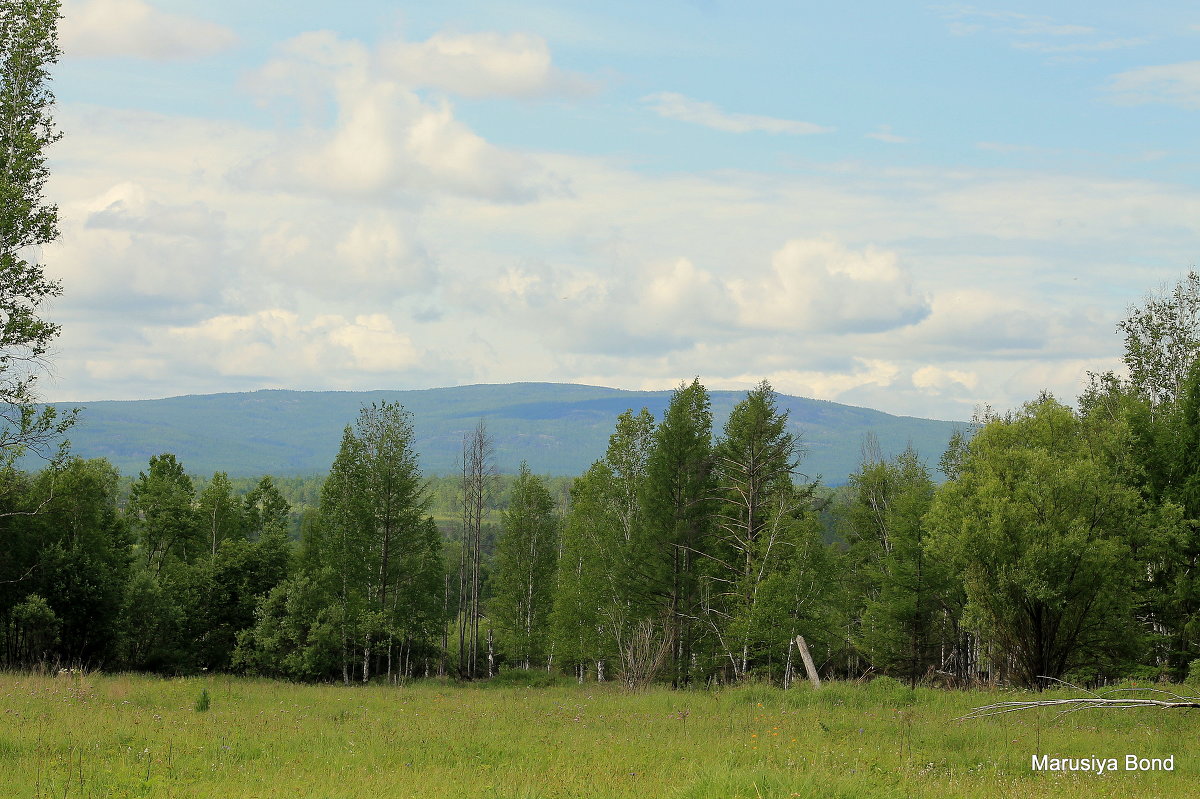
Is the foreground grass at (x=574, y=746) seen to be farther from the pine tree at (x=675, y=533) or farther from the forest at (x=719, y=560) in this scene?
the pine tree at (x=675, y=533)

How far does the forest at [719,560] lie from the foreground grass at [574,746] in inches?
331

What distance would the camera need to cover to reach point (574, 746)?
610 inches

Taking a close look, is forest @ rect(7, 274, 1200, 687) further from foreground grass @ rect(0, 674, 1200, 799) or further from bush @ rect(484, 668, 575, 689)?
foreground grass @ rect(0, 674, 1200, 799)

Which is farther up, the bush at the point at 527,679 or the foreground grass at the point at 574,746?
the foreground grass at the point at 574,746

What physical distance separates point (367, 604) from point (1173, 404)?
38.0 m

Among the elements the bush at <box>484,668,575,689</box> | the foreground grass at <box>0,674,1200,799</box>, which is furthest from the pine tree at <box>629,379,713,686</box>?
the bush at <box>484,668,575,689</box>

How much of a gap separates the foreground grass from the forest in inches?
331

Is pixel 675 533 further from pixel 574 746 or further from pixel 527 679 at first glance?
pixel 527 679

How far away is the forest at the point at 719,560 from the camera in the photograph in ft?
104

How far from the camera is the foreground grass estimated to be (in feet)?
37.1

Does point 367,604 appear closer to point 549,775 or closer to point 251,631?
point 251,631

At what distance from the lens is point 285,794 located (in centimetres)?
1075

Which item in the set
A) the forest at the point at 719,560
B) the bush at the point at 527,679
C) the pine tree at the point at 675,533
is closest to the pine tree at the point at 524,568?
the bush at the point at 527,679

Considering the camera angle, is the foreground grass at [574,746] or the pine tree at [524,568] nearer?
the foreground grass at [574,746]
